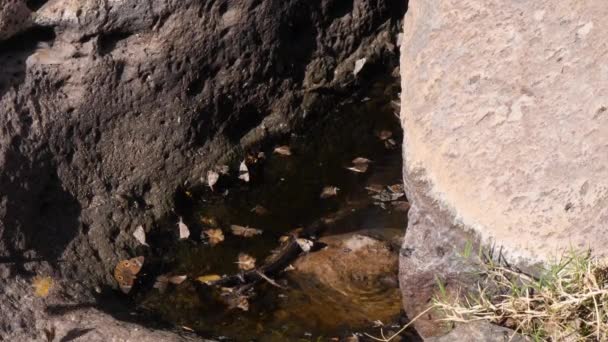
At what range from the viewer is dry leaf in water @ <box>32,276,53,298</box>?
3.55m

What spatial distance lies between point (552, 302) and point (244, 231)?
165 centimetres

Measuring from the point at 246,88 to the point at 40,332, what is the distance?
5.67ft

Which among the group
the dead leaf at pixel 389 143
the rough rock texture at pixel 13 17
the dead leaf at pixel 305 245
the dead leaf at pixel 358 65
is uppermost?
the rough rock texture at pixel 13 17

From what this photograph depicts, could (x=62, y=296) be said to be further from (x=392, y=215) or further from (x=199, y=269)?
(x=392, y=215)

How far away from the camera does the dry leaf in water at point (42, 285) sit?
355 cm

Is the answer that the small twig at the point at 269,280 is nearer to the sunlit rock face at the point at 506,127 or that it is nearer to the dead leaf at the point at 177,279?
the dead leaf at the point at 177,279

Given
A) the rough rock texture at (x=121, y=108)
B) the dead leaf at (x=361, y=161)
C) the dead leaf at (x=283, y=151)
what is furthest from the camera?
the dead leaf at (x=283, y=151)

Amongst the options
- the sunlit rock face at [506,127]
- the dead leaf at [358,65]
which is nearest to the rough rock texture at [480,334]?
the sunlit rock face at [506,127]

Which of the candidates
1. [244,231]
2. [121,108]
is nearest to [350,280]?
[244,231]

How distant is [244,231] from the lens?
4.31 m

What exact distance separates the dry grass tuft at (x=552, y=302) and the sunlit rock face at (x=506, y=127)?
0.08 meters

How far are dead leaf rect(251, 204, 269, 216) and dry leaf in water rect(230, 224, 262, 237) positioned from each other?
0.12m

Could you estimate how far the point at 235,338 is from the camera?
3719 mm

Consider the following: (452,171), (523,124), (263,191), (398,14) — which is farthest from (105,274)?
(398,14)
